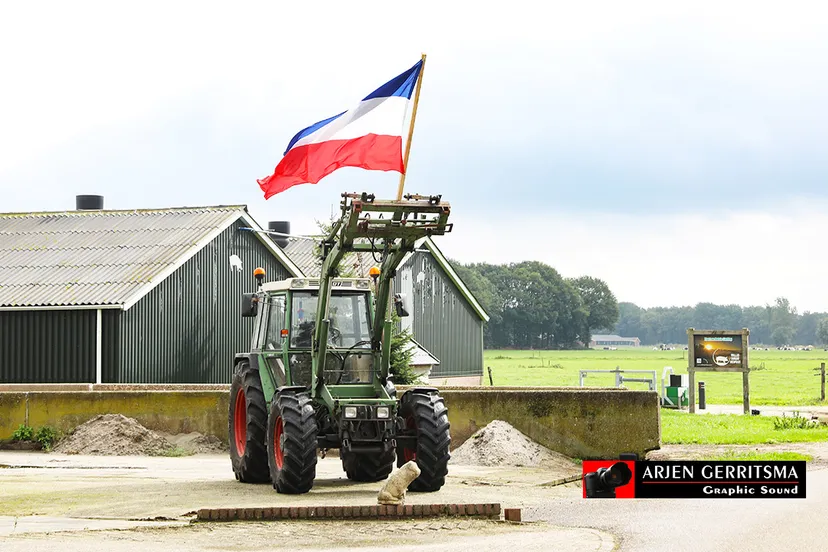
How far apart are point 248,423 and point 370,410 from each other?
2.19m

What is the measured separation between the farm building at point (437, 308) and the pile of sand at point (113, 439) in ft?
77.3

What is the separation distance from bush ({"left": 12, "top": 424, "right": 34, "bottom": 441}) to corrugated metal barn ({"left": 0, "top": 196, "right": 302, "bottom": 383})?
8519 mm

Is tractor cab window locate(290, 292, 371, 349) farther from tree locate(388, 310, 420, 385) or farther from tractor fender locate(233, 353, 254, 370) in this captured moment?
tree locate(388, 310, 420, 385)

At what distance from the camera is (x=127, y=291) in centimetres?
3244

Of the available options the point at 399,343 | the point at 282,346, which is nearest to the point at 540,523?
the point at 282,346

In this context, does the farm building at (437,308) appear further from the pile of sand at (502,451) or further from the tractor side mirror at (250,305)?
the tractor side mirror at (250,305)

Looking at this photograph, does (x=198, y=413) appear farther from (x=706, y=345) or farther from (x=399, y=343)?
(x=706, y=345)

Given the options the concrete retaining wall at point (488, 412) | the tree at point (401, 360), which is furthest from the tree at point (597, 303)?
the concrete retaining wall at point (488, 412)

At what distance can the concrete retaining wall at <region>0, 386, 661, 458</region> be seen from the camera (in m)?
20.4

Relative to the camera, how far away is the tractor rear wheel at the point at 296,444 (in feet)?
48.3

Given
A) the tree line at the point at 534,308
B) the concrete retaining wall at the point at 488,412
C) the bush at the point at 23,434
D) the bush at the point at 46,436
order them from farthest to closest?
1. the tree line at the point at 534,308
2. the bush at the point at 23,434
3. the bush at the point at 46,436
4. the concrete retaining wall at the point at 488,412

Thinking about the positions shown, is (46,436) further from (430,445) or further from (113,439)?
(430,445)

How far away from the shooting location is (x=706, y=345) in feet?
118

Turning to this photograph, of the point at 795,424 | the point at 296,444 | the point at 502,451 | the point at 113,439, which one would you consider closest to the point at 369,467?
the point at 296,444
